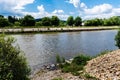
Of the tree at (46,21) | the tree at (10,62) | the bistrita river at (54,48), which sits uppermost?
the tree at (10,62)

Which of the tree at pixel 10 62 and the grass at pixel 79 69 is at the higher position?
the tree at pixel 10 62

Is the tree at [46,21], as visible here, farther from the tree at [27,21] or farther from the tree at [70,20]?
the tree at [70,20]

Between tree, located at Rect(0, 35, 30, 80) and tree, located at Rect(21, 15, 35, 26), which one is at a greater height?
tree, located at Rect(0, 35, 30, 80)

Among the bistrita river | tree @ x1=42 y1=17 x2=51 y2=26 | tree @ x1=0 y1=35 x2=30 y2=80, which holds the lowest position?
the bistrita river

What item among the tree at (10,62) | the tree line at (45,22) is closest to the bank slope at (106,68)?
the tree at (10,62)

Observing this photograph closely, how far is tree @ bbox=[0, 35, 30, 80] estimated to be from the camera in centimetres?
1248

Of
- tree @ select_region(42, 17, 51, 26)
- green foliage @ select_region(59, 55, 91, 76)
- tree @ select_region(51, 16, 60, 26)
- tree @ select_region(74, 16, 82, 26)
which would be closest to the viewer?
green foliage @ select_region(59, 55, 91, 76)

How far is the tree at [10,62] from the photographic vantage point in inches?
491

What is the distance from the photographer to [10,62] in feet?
42.0

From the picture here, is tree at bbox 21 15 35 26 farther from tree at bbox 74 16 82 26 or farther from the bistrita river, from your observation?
the bistrita river

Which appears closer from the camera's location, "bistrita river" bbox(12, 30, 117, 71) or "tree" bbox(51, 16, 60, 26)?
"bistrita river" bbox(12, 30, 117, 71)

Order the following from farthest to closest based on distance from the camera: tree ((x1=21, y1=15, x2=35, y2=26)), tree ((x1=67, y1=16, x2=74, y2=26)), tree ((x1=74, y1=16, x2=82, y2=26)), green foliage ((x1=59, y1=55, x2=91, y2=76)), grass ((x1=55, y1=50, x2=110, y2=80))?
tree ((x1=67, y1=16, x2=74, y2=26)) → tree ((x1=74, y1=16, x2=82, y2=26)) → tree ((x1=21, y1=15, x2=35, y2=26)) → green foliage ((x1=59, y1=55, x2=91, y2=76)) → grass ((x1=55, y1=50, x2=110, y2=80))

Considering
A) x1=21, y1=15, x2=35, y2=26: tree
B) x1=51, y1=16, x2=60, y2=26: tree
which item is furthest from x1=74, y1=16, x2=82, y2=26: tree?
x1=21, y1=15, x2=35, y2=26: tree

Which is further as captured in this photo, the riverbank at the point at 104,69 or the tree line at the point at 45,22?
the tree line at the point at 45,22
